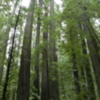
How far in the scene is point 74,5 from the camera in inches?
185

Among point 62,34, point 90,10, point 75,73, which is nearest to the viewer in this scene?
point 90,10

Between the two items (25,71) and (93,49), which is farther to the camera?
(25,71)

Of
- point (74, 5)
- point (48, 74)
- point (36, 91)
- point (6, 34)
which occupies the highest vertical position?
point (6, 34)

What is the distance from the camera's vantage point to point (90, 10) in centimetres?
455

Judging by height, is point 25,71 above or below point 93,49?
below

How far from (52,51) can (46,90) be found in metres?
2.15

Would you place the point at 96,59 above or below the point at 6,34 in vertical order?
below

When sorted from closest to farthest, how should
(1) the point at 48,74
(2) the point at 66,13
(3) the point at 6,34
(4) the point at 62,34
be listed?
(2) the point at 66,13, (4) the point at 62,34, (1) the point at 48,74, (3) the point at 6,34

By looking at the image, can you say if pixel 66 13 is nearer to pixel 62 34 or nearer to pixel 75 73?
pixel 62 34

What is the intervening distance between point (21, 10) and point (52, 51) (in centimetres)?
309

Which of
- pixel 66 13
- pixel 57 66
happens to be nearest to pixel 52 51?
pixel 57 66

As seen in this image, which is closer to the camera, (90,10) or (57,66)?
(90,10)

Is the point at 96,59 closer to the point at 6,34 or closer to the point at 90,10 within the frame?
the point at 90,10

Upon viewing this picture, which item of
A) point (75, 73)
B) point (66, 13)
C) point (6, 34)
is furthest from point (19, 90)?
point (6, 34)
